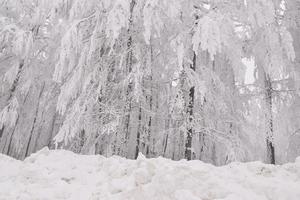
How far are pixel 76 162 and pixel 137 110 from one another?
2699 millimetres

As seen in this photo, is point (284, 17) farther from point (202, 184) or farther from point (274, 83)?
point (202, 184)

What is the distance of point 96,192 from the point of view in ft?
13.9

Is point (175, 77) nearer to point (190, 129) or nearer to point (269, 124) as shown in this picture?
point (190, 129)

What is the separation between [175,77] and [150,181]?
467cm

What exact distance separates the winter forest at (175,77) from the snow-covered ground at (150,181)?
1.92m

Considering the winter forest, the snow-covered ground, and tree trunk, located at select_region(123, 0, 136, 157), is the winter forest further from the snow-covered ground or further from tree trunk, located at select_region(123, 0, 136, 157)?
the snow-covered ground

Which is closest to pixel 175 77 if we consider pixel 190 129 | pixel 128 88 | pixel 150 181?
pixel 128 88

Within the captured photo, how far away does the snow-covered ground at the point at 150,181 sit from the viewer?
3658 mm

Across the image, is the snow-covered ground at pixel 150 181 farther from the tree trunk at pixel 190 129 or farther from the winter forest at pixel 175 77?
the tree trunk at pixel 190 129

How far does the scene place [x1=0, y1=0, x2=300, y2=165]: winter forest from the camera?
7.09 m

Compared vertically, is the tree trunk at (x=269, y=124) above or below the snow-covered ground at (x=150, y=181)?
above

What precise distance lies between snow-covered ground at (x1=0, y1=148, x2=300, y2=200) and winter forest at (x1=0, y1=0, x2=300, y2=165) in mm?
1918

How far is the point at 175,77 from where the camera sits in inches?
333

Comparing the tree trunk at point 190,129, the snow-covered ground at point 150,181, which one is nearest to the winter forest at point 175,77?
the tree trunk at point 190,129
